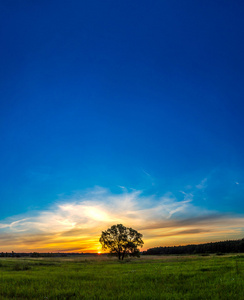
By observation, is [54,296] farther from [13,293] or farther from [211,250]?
[211,250]

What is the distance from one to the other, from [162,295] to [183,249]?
18927 centimetres

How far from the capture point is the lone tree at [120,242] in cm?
7806

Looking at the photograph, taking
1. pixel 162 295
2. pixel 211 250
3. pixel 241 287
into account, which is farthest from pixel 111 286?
pixel 211 250

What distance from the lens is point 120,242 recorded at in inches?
3078

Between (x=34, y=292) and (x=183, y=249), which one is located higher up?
(x=34, y=292)

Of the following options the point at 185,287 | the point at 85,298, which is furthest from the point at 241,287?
the point at 85,298

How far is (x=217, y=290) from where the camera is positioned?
11.7 metres

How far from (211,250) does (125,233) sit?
4104 inches

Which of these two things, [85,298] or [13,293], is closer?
[85,298]

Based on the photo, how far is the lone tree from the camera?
7806cm

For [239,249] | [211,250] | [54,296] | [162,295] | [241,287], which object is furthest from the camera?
[211,250]

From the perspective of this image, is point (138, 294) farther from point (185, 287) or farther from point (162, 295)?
point (185, 287)

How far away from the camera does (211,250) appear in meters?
155

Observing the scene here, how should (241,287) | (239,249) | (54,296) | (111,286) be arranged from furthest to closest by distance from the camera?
(239,249)
(111,286)
(241,287)
(54,296)
